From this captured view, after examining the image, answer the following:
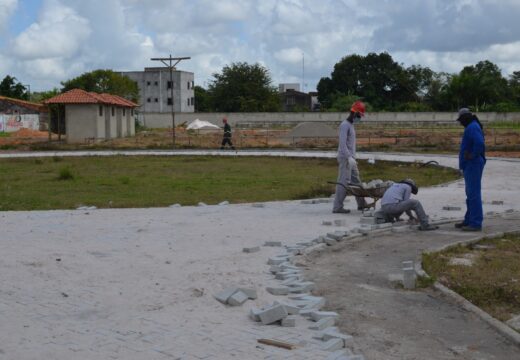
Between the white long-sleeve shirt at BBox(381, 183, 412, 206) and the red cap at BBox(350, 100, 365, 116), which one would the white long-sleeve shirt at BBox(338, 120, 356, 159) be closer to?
the red cap at BBox(350, 100, 365, 116)

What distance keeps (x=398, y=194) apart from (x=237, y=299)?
17.1 feet

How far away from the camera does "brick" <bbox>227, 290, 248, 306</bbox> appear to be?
658cm

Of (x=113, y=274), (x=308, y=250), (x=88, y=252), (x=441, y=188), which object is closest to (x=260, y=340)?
(x=113, y=274)

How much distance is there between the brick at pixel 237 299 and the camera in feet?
21.6

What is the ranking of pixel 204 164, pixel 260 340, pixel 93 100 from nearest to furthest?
1. pixel 260 340
2. pixel 204 164
3. pixel 93 100

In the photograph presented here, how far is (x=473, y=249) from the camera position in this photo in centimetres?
966

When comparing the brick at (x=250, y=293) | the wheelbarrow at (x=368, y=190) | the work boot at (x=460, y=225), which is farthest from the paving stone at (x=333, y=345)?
the wheelbarrow at (x=368, y=190)

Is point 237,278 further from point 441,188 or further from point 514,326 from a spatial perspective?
point 441,188

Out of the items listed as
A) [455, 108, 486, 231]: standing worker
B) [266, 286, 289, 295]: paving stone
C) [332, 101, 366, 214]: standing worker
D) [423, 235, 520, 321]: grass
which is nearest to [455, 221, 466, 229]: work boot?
[455, 108, 486, 231]: standing worker

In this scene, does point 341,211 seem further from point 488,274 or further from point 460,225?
point 488,274

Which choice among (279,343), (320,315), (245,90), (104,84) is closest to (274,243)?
(320,315)

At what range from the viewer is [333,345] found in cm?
529

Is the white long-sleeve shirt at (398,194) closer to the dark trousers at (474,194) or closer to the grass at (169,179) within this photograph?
the dark trousers at (474,194)

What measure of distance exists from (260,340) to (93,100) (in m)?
41.3
